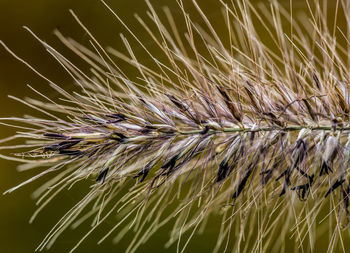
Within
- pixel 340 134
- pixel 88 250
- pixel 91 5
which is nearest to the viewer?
pixel 340 134

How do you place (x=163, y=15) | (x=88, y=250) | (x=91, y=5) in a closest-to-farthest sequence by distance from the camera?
(x=88, y=250) < (x=163, y=15) < (x=91, y=5)

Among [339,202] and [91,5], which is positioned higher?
[91,5]

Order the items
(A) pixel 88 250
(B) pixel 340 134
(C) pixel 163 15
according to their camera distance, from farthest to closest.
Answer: (C) pixel 163 15, (A) pixel 88 250, (B) pixel 340 134

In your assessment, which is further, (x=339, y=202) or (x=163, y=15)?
(x=163, y=15)

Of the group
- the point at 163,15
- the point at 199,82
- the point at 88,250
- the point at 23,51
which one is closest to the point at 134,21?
the point at 163,15

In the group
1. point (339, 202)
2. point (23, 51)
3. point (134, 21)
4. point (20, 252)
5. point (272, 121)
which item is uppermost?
point (134, 21)

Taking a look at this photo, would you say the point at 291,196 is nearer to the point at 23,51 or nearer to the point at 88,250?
the point at 88,250

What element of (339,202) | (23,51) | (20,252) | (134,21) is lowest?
(20,252)

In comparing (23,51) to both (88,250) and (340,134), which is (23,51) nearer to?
(88,250)

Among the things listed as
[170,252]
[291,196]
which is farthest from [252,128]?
[170,252]
